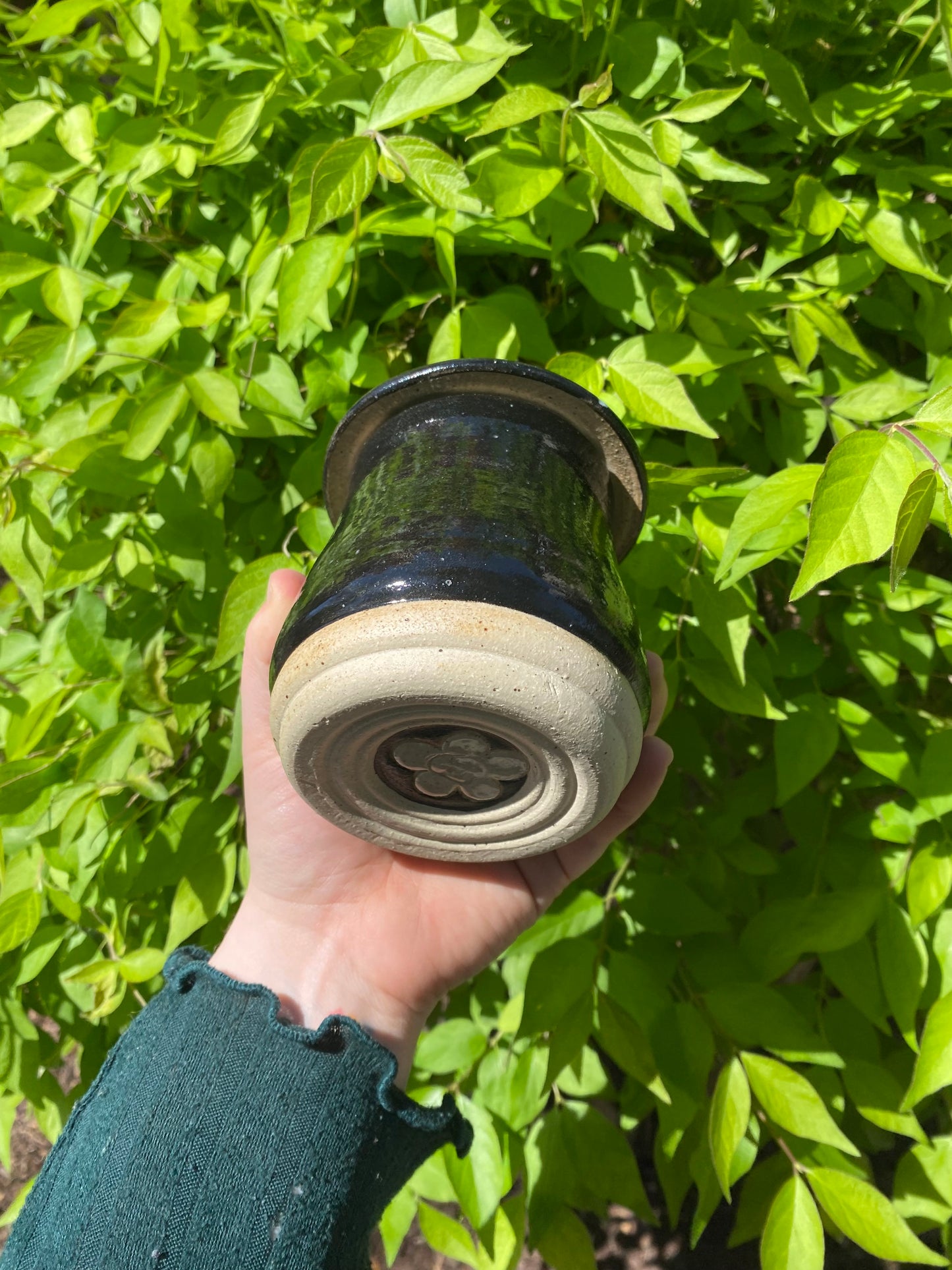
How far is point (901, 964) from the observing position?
38.8 inches

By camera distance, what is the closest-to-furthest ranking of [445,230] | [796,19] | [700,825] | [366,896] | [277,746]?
[277,746]
[445,230]
[796,19]
[366,896]
[700,825]

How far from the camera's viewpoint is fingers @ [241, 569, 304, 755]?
2.88ft

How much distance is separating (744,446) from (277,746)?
698mm

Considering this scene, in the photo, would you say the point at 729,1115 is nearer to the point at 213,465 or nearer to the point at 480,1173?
the point at 480,1173

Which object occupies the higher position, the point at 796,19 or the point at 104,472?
the point at 796,19

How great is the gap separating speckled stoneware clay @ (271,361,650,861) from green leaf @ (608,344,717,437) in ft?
0.16

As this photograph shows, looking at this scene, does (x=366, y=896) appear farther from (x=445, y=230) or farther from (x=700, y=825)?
(x=445, y=230)

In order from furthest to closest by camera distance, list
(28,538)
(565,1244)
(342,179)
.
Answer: (565,1244) → (28,538) → (342,179)

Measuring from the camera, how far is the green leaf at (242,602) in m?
0.90

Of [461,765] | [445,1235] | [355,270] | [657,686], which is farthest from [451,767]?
[445,1235]

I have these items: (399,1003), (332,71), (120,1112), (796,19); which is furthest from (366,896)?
(796,19)

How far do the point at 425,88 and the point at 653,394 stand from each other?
1.02 feet

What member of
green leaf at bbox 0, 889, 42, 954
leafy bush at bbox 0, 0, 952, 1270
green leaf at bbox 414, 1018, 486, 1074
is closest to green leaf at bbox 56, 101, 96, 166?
leafy bush at bbox 0, 0, 952, 1270

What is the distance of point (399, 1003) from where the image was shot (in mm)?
1044
